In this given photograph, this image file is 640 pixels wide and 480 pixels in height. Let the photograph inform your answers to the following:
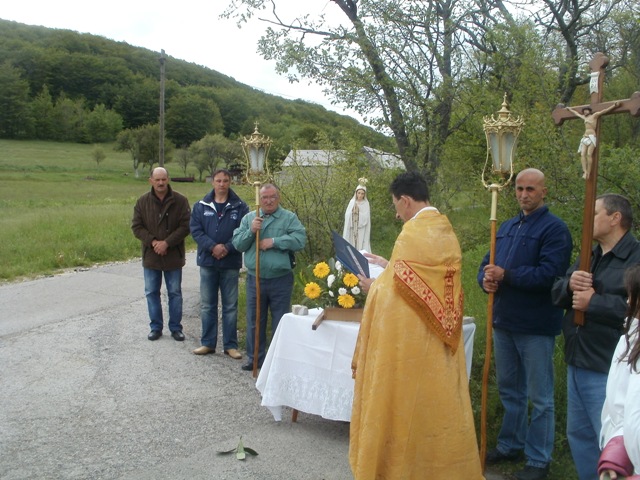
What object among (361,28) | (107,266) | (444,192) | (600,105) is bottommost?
(107,266)

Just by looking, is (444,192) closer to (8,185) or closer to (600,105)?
(600,105)

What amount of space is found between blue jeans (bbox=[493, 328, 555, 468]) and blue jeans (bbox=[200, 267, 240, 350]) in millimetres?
3628

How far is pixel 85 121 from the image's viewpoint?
8644cm

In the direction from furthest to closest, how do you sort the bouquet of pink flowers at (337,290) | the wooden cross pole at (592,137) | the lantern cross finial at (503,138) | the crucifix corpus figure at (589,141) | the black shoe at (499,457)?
the bouquet of pink flowers at (337,290), the black shoe at (499,457), the lantern cross finial at (503,138), the crucifix corpus figure at (589,141), the wooden cross pole at (592,137)

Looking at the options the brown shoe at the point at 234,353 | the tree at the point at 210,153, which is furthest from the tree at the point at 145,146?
the brown shoe at the point at 234,353

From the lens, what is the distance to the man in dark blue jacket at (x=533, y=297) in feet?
14.1

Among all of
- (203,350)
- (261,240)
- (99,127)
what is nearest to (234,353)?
(203,350)

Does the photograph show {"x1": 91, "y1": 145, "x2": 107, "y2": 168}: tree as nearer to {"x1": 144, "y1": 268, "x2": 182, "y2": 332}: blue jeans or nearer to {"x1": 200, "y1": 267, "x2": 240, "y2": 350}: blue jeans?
{"x1": 144, "y1": 268, "x2": 182, "y2": 332}: blue jeans

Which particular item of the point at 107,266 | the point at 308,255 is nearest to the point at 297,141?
the point at 308,255

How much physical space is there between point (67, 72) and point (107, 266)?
93927mm

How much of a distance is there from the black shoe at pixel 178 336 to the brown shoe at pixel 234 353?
802 millimetres

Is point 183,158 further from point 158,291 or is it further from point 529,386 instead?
point 529,386

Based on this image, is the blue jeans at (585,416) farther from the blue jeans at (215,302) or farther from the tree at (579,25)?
the tree at (579,25)

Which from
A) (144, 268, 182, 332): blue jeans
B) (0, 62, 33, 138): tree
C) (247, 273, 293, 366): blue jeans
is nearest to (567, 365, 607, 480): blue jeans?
(247, 273, 293, 366): blue jeans
